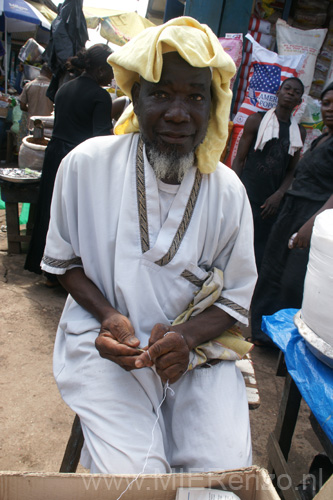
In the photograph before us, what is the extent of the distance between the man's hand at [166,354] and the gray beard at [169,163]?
0.56m

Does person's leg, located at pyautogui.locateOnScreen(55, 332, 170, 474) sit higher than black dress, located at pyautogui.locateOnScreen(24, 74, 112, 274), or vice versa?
black dress, located at pyautogui.locateOnScreen(24, 74, 112, 274)

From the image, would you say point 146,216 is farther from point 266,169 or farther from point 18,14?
point 18,14

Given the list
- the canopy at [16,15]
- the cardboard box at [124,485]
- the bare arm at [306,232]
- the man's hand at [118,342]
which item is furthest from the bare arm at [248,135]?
the canopy at [16,15]

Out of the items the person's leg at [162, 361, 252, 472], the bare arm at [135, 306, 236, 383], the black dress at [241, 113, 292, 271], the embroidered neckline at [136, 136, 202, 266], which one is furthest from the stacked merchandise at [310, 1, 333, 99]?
the person's leg at [162, 361, 252, 472]

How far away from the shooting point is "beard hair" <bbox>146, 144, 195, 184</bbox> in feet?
4.89

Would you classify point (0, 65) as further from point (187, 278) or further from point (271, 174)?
point (187, 278)

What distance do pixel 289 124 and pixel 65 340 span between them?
3.09 m

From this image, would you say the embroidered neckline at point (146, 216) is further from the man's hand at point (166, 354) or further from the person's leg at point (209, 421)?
the person's leg at point (209, 421)

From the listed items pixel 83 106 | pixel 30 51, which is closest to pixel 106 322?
pixel 83 106

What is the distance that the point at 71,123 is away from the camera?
11.1 feet

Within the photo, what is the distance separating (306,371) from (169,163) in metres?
0.95

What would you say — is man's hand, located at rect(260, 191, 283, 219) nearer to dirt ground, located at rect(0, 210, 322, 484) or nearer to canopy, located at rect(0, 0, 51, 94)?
dirt ground, located at rect(0, 210, 322, 484)

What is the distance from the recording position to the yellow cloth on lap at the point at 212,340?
148cm

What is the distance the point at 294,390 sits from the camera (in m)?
1.85
